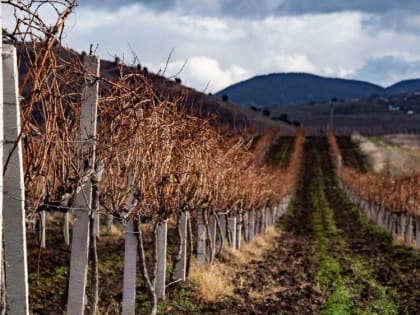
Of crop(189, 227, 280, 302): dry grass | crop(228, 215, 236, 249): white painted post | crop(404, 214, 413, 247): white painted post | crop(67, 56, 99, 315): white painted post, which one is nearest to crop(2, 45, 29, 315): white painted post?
crop(67, 56, 99, 315): white painted post

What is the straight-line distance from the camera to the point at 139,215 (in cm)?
788

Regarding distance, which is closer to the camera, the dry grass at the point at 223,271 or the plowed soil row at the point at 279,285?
the plowed soil row at the point at 279,285

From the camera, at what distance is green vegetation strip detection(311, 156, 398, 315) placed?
12094mm

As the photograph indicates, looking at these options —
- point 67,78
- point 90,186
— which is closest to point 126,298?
point 90,186

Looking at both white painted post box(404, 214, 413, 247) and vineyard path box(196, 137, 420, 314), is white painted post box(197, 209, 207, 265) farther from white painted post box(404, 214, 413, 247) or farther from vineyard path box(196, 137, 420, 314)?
white painted post box(404, 214, 413, 247)

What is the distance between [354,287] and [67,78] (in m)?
10.4

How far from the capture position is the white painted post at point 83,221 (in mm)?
6496

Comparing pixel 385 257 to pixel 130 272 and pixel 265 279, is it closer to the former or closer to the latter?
pixel 265 279

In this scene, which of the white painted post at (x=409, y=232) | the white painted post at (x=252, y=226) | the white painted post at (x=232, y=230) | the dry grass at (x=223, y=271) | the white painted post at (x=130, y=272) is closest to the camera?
the white painted post at (x=130, y=272)

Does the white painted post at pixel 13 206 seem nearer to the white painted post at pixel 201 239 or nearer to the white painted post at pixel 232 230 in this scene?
the white painted post at pixel 201 239

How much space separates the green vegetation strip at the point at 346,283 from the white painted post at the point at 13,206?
8.23 meters

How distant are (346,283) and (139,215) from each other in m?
8.54

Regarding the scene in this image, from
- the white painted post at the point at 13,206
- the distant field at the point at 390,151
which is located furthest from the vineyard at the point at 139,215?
the distant field at the point at 390,151

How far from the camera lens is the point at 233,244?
60.7 feet
